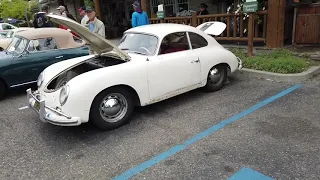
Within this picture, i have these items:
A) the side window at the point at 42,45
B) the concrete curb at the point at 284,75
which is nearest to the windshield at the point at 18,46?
the side window at the point at 42,45

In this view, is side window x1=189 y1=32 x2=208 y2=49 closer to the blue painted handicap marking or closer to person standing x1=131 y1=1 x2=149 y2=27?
person standing x1=131 y1=1 x2=149 y2=27

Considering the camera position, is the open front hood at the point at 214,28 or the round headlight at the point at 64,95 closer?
the round headlight at the point at 64,95

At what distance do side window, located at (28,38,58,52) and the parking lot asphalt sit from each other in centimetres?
174

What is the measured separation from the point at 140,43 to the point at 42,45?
112 inches

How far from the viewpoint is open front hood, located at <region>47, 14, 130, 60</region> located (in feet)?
13.1

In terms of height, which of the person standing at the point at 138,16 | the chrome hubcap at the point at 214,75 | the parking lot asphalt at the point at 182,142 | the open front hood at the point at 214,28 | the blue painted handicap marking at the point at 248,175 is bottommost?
the blue painted handicap marking at the point at 248,175

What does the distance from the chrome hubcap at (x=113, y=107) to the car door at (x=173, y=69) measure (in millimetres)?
485


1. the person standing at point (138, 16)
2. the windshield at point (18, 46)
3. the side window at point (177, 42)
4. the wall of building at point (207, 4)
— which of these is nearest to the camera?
the side window at point (177, 42)

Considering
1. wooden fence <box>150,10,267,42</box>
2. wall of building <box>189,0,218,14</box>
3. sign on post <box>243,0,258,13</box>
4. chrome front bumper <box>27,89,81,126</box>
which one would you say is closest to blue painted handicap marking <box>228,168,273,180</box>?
chrome front bumper <box>27,89,81,126</box>

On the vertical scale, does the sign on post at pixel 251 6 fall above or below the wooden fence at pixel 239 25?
above

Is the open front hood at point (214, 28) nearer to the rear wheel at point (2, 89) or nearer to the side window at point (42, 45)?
the side window at point (42, 45)

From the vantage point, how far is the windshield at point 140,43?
4527 millimetres

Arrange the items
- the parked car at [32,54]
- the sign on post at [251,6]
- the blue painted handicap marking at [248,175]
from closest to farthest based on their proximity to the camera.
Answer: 1. the blue painted handicap marking at [248,175]
2. the parked car at [32,54]
3. the sign on post at [251,6]

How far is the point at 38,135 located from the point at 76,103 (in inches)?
39.9
